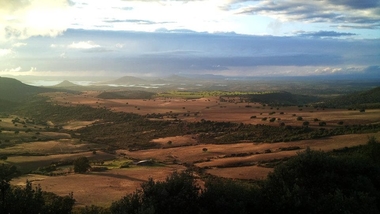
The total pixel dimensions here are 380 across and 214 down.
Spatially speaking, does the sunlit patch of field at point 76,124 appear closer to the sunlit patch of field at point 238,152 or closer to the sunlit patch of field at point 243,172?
the sunlit patch of field at point 238,152

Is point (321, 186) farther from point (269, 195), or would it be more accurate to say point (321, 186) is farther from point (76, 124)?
point (76, 124)

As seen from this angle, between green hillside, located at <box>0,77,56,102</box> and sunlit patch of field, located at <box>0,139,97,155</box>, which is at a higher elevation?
green hillside, located at <box>0,77,56,102</box>

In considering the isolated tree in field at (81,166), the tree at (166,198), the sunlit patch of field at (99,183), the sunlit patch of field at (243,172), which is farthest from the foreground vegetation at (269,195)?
the isolated tree in field at (81,166)

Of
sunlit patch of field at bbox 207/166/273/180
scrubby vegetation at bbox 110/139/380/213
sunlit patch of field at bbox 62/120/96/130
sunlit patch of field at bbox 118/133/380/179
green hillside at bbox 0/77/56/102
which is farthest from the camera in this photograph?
green hillside at bbox 0/77/56/102

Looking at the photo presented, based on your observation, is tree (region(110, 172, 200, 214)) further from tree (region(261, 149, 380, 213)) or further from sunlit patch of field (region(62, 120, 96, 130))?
sunlit patch of field (region(62, 120, 96, 130))

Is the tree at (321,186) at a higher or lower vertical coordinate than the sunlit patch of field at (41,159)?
higher

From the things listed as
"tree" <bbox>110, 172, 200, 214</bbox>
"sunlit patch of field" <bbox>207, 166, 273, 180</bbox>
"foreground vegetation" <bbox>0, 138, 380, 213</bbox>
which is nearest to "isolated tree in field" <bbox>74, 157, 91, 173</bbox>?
"sunlit patch of field" <bbox>207, 166, 273, 180</bbox>

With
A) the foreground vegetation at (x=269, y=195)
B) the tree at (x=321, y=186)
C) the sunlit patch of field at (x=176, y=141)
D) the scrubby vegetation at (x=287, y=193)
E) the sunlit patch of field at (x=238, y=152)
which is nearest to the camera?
the foreground vegetation at (x=269, y=195)

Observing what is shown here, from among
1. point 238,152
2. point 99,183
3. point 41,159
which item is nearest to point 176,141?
point 238,152

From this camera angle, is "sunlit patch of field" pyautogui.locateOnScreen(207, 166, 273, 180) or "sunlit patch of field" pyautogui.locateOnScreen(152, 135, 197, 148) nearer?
"sunlit patch of field" pyautogui.locateOnScreen(207, 166, 273, 180)
